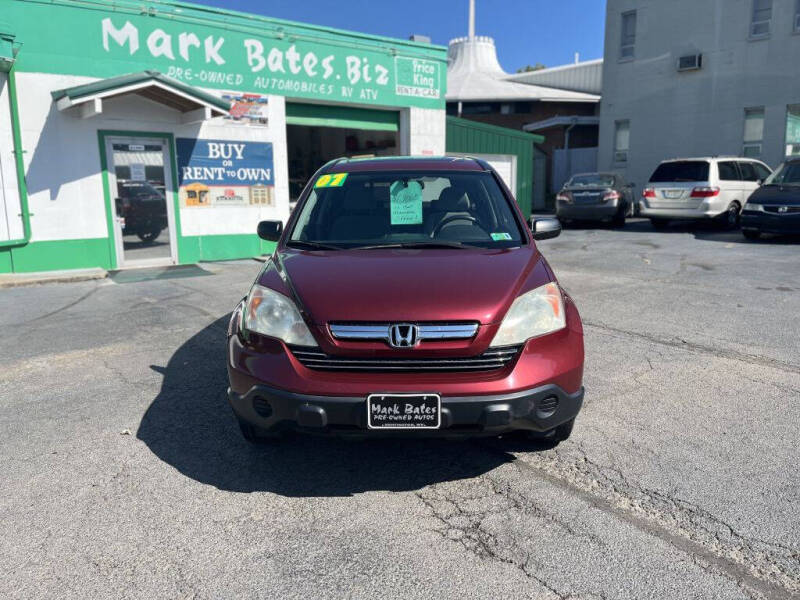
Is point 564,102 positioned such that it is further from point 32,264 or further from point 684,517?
point 684,517

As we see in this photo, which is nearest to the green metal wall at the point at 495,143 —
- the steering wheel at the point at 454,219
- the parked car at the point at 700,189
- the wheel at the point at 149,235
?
the parked car at the point at 700,189

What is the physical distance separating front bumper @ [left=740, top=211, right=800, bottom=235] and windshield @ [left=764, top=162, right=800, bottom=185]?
0.82m

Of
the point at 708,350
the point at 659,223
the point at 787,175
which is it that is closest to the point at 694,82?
the point at 659,223

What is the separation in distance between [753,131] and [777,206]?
9440 mm

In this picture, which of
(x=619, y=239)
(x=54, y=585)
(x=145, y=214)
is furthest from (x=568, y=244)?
(x=54, y=585)

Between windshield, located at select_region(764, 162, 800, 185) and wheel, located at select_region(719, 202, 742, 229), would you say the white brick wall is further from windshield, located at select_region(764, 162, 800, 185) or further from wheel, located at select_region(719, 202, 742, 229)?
windshield, located at select_region(764, 162, 800, 185)

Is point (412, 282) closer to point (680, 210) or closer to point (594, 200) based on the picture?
point (680, 210)

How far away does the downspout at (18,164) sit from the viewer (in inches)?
386

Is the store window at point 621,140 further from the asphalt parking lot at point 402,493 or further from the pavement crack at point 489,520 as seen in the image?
the pavement crack at point 489,520

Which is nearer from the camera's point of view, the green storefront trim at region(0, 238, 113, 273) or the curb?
the curb

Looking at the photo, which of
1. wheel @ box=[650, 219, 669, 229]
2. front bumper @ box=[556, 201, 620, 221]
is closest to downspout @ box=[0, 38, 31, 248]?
front bumper @ box=[556, 201, 620, 221]

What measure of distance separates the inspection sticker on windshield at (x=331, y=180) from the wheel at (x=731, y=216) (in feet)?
45.8

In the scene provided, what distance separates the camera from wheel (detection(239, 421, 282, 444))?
11.1 feet

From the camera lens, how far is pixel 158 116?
37.1 feet
